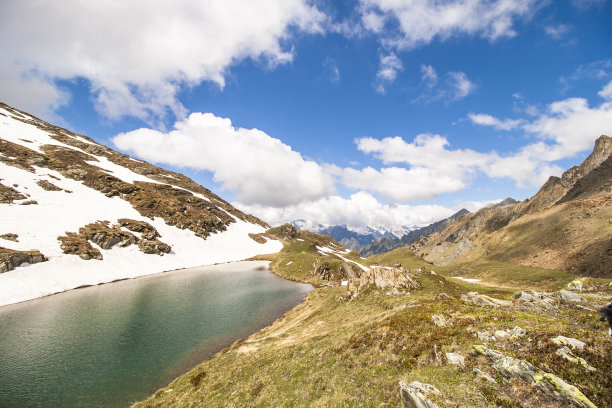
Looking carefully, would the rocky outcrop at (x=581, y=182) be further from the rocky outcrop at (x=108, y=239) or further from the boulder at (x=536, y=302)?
the rocky outcrop at (x=108, y=239)

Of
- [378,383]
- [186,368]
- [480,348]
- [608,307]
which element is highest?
[608,307]

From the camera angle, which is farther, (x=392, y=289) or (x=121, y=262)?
(x=121, y=262)

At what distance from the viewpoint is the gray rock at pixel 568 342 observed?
9572 mm

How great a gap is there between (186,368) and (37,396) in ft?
41.2

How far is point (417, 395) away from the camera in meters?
10.0

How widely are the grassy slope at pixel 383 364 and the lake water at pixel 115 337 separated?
18.9 feet

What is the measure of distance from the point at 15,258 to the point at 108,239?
95.6 feet

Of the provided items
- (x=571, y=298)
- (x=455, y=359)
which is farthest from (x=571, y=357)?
(x=571, y=298)

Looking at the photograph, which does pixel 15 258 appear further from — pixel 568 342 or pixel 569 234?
pixel 569 234

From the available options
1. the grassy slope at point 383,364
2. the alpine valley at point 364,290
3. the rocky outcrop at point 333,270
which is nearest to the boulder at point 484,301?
the alpine valley at point 364,290

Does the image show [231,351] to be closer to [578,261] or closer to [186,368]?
[186,368]

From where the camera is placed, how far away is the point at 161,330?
37.2 m

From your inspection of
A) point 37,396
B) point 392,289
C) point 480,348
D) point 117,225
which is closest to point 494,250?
point 392,289

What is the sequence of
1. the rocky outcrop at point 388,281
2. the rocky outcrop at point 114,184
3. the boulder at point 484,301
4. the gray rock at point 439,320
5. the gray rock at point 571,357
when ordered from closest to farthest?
1. the gray rock at point 571,357
2. the gray rock at point 439,320
3. the boulder at point 484,301
4. the rocky outcrop at point 388,281
5. the rocky outcrop at point 114,184
